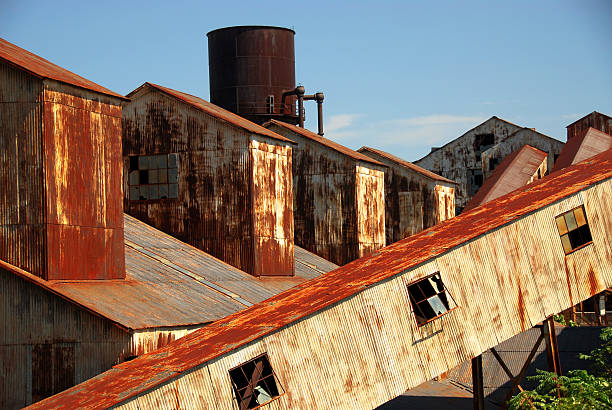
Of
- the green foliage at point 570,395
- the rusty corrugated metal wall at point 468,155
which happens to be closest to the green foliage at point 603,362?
the green foliage at point 570,395

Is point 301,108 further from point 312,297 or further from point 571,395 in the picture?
point 571,395

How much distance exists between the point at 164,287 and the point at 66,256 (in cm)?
298

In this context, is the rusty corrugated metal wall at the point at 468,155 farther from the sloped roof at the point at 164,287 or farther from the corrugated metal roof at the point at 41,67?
the corrugated metal roof at the point at 41,67

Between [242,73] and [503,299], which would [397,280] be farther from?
[242,73]

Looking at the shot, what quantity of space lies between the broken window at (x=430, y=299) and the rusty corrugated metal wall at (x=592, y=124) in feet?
108

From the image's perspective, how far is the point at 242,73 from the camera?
45.0 m

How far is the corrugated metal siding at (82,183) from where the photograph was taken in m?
19.5

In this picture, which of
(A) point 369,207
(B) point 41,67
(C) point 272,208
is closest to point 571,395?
(B) point 41,67

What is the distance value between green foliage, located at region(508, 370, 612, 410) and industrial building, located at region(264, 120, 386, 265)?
63.9 feet

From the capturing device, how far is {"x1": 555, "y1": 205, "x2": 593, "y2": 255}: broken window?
1617cm

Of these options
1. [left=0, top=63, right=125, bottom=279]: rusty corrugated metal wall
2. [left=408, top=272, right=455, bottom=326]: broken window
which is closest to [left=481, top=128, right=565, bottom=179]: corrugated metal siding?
[left=0, top=63, right=125, bottom=279]: rusty corrugated metal wall

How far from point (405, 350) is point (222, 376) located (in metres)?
3.51

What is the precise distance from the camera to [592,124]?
4584 cm

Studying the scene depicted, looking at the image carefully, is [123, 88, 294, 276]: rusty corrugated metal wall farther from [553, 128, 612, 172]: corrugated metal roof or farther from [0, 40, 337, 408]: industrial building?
[553, 128, 612, 172]: corrugated metal roof
